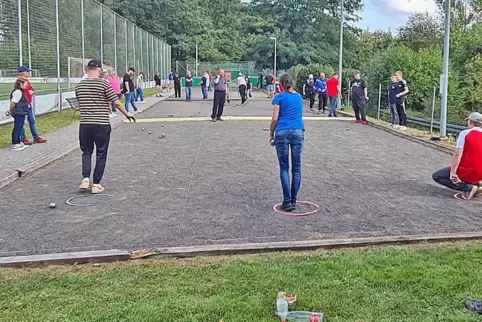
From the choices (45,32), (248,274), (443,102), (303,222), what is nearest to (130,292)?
(248,274)

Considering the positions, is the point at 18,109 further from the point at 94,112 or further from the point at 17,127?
the point at 94,112

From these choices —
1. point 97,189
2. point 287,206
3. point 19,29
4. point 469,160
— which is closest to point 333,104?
point 19,29

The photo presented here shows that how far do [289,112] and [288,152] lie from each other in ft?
1.68

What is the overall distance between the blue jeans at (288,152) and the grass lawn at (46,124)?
795 centimetres

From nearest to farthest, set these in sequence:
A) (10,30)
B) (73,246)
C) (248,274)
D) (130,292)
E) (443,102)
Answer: (130,292), (248,274), (73,246), (443,102), (10,30)

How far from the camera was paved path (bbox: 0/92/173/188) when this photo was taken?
9195mm

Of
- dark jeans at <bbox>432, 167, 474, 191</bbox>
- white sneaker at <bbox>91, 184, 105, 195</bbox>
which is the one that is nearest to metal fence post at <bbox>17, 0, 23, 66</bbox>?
white sneaker at <bbox>91, 184, 105, 195</bbox>

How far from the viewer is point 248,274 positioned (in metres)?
4.61

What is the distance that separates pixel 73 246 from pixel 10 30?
15.0 m

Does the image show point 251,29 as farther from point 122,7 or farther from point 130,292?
point 130,292

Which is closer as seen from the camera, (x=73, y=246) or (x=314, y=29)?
(x=73, y=246)

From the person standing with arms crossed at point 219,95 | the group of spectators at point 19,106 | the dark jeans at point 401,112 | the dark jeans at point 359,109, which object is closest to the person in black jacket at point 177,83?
the person standing with arms crossed at point 219,95

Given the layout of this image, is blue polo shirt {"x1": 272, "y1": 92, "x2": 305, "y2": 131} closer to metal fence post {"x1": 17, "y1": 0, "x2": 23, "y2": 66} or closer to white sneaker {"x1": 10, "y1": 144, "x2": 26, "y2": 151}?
white sneaker {"x1": 10, "y1": 144, "x2": 26, "y2": 151}

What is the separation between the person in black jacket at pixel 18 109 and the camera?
37.8ft
